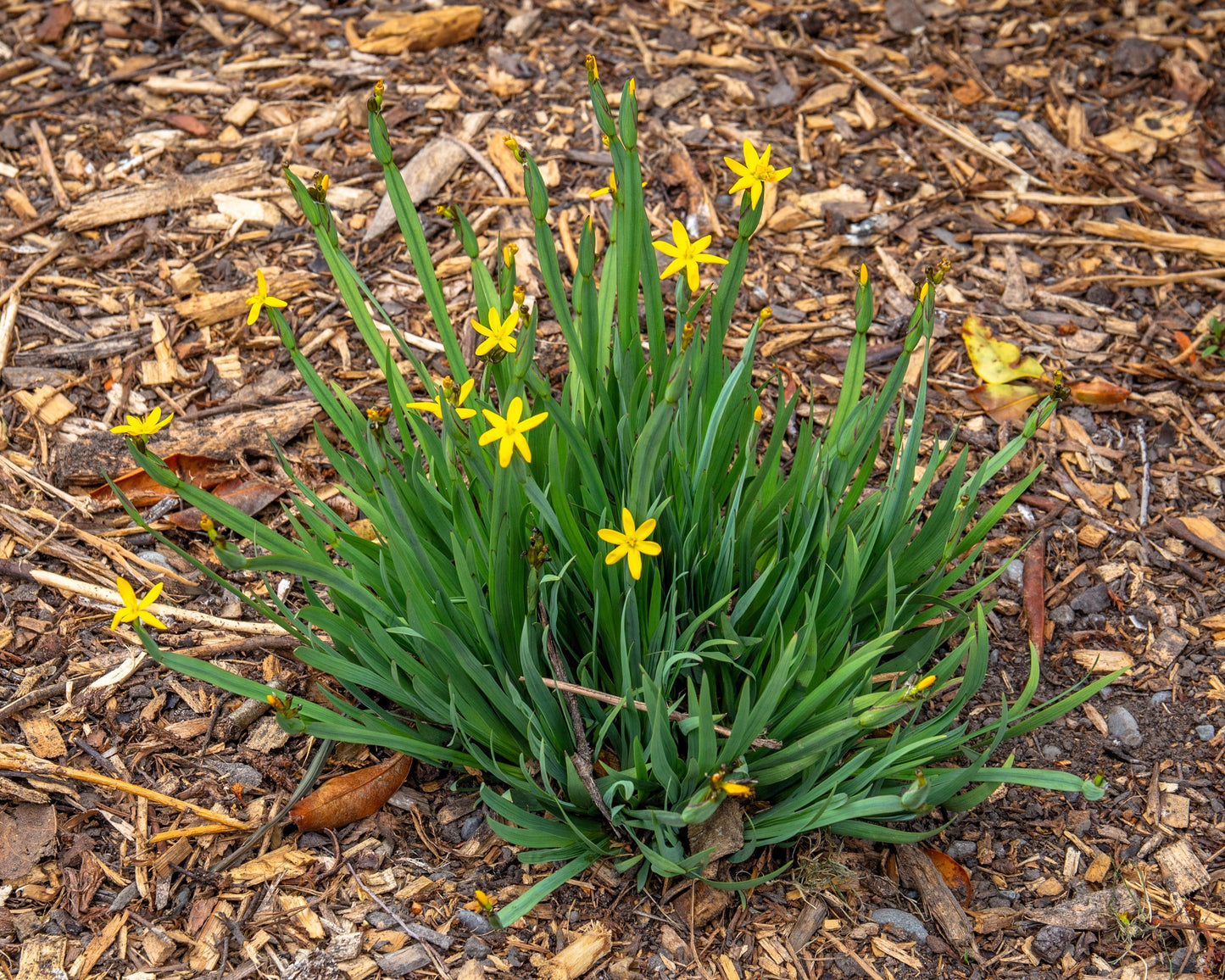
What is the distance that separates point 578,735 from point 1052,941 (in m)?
0.96

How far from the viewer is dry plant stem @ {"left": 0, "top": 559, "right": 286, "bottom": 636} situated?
7.69ft

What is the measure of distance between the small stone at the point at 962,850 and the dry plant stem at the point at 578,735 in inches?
28.1

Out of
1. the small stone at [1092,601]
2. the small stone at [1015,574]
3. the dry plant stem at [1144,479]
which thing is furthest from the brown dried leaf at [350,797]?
the dry plant stem at [1144,479]

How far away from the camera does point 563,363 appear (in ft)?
9.64

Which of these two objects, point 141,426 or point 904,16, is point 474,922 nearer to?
point 141,426

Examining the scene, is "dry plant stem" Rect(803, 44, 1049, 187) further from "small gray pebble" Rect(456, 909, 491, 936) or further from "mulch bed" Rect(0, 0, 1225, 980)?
"small gray pebble" Rect(456, 909, 491, 936)

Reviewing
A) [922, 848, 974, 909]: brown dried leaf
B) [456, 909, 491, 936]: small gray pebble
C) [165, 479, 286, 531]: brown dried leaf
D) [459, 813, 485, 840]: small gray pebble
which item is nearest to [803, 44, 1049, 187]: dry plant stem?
[922, 848, 974, 909]: brown dried leaf

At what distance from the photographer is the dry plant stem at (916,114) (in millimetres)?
3605

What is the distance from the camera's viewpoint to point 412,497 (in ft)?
6.67

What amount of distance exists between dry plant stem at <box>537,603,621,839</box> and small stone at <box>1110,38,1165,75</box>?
341cm

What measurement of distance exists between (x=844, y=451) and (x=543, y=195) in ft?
2.46

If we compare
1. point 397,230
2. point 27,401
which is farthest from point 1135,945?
point 27,401

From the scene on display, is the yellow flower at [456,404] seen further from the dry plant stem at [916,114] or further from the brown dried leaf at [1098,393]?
the dry plant stem at [916,114]

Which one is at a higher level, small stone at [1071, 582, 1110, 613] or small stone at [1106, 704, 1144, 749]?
small stone at [1071, 582, 1110, 613]
